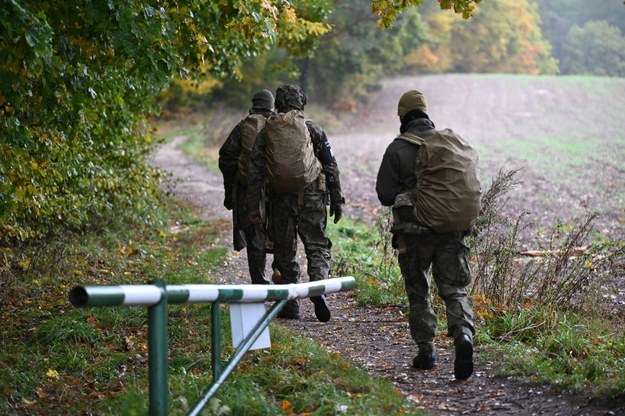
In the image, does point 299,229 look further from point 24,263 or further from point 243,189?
point 24,263

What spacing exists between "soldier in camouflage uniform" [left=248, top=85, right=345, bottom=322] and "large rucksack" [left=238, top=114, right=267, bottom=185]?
0.40 meters

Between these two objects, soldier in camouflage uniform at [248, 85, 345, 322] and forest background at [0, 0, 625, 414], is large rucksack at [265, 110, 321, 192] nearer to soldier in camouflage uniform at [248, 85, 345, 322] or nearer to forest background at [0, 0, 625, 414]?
soldier in camouflage uniform at [248, 85, 345, 322]

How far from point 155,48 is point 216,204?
1351 centimetres

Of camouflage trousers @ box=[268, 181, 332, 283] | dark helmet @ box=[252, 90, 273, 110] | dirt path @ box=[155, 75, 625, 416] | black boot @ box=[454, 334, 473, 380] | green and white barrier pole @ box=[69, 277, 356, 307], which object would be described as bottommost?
dirt path @ box=[155, 75, 625, 416]

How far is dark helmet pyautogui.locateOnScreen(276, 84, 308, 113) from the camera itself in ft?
27.4

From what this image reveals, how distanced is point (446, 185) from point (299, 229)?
2731 mm

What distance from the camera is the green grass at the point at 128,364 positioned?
5383 millimetres

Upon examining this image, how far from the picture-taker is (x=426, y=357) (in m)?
6.76

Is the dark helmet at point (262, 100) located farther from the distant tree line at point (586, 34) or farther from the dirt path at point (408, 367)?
the distant tree line at point (586, 34)

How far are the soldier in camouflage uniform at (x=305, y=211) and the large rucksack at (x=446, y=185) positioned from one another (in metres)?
2.30

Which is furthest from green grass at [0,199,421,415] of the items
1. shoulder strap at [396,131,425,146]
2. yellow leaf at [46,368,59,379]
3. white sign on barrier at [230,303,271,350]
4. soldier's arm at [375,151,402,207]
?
shoulder strap at [396,131,425,146]

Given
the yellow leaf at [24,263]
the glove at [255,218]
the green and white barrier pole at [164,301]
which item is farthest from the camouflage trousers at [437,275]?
the yellow leaf at [24,263]

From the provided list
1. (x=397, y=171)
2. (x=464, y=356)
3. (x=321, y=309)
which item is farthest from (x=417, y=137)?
(x=321, y=309)

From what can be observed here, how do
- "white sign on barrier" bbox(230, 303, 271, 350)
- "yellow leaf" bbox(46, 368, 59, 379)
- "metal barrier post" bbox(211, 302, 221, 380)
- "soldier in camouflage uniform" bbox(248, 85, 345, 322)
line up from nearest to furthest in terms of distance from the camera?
"metal barrier post" bbox(211, 302, 221, 380), "white sign on barrier" bbox(230, 303, 271, 350), "yellow leaf" bbox(46, 368, 59, 379), "soldier in camouflage uniform" bbox(248, 85, 345, 322)
